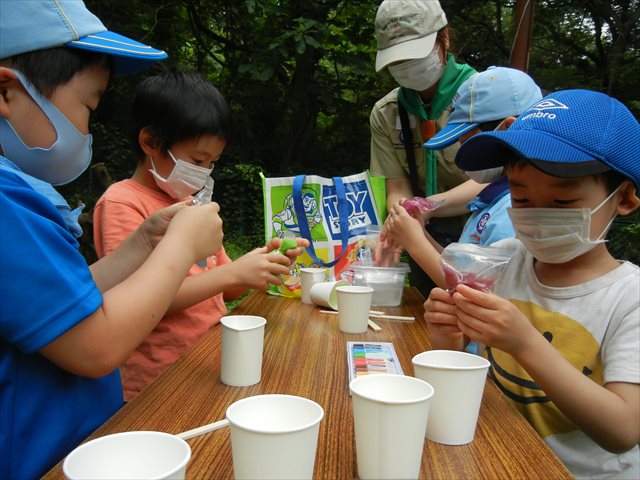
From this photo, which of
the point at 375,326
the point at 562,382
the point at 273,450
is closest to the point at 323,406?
the point at 273,450

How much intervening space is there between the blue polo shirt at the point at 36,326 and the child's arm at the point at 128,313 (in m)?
0.04

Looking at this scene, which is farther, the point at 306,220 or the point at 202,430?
the point at 306,220

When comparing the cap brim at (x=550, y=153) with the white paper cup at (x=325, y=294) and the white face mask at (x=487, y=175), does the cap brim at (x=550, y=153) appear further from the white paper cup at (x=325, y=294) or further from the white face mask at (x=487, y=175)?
the white paper cup at (x=325, y=294)

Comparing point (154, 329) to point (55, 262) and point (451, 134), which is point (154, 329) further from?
point (451, 134)

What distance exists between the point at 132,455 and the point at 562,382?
0.86 meters

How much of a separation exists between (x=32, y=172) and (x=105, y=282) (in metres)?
0.38

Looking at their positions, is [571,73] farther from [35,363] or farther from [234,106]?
[35,363]

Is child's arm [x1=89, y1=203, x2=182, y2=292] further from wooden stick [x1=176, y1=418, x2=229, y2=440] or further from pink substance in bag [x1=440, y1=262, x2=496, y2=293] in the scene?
pink substance in bag [x1=440, y1=262, x2=496, y2=293]

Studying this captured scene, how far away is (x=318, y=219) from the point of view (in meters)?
2.28

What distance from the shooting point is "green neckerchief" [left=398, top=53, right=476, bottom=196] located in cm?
241

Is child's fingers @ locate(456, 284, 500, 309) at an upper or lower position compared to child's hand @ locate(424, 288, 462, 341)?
upper

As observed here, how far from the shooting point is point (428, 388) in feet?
2.58

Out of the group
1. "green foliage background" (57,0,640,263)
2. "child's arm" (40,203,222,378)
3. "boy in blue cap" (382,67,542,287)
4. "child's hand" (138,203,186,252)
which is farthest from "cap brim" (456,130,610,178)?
"green foliage background" (57,0,640,263)

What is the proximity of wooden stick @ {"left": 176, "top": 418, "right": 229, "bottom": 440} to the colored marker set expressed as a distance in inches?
14.3
